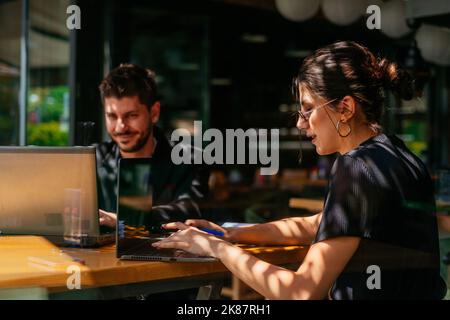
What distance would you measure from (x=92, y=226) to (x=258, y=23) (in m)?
6.45

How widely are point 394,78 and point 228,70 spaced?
8348 mm

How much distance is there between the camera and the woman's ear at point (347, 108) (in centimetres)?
205

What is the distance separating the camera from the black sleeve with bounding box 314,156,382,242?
6.11ft

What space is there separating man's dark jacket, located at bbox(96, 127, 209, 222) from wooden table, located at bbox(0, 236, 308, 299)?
2.82ft

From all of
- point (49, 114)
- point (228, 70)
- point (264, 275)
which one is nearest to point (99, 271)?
point (264, 275)

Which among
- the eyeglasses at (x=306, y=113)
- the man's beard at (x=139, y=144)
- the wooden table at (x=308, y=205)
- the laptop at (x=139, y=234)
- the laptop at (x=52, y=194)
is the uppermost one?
the eyeglasses at (x=306, y=113)

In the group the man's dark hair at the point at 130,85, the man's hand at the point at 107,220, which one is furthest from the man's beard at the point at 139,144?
the man's hand at the point at 107,220

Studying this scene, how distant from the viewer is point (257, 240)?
253cm

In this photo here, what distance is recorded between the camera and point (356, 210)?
6.12 ft

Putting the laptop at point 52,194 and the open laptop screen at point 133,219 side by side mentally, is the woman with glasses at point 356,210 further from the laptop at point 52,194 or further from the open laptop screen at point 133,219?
the laptop at point 52,194

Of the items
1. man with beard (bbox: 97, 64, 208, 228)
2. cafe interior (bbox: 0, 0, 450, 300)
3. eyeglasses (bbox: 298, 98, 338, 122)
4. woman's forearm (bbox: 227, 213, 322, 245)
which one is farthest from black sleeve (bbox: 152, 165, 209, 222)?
eyeglasses (bbox: 298, 98, 338, 122)

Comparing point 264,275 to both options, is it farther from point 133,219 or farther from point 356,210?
point 133,219

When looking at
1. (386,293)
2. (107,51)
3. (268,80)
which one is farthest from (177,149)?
(268,80)

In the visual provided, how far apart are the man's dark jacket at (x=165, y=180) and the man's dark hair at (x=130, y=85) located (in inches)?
7.3
